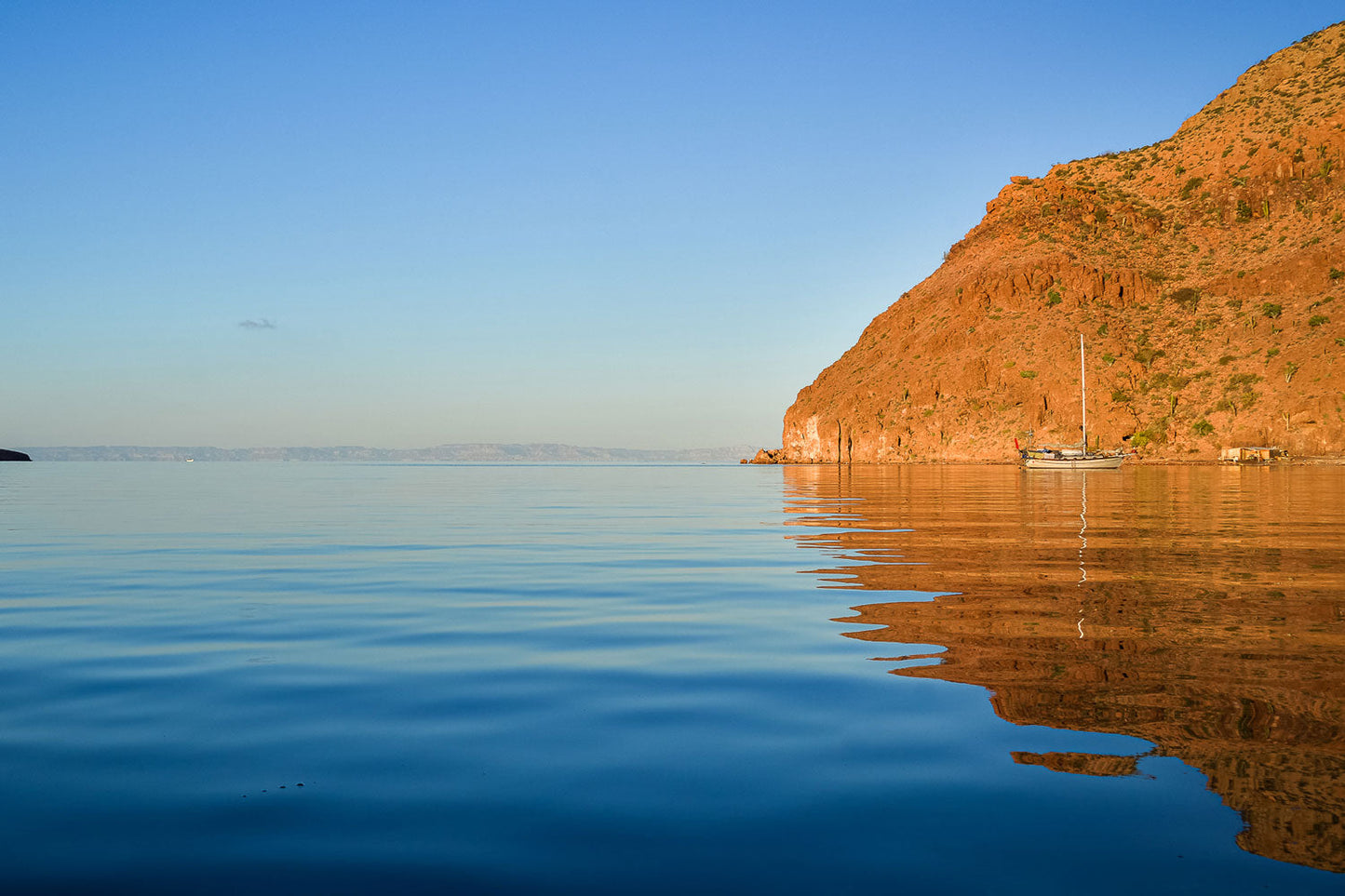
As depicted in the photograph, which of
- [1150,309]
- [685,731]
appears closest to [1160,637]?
[685,731]

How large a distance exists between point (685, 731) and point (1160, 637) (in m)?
4.53

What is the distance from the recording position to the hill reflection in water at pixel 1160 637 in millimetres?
4684

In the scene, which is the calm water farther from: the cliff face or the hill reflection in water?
the cliff face

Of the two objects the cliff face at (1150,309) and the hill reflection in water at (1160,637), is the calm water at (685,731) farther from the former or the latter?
the cliff face at (1150,309)

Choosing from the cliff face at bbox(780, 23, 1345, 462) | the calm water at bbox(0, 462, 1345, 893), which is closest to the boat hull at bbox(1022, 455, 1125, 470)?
the cliff face at bbox(780, 23, 1345, 462)

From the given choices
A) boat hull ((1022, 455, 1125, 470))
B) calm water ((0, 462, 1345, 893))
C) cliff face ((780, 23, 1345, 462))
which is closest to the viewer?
calm water ((0, 462, 1345, 893))

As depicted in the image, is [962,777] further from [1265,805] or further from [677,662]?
[677,662]

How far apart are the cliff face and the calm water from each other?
10001cm

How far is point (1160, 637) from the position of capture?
7984mm

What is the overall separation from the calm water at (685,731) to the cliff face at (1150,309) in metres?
100

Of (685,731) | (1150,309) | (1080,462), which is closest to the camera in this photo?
(685,731)

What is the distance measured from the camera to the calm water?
12.5ft

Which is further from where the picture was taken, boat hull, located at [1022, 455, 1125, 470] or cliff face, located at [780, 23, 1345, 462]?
cliff face, located at [780, 23, 1345, 462]

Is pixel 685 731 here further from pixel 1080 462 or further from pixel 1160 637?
pixel 1080 462
